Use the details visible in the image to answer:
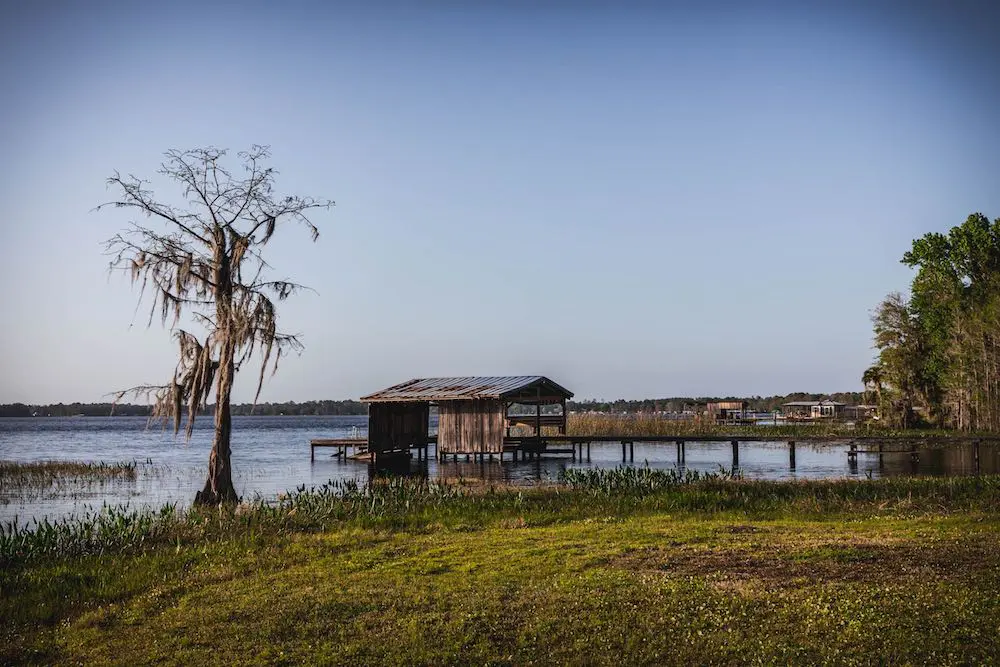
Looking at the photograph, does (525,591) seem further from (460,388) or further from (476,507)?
(460,388)

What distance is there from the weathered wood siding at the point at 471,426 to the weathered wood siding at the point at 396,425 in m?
2.20

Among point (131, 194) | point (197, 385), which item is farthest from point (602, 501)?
point (131, 194)

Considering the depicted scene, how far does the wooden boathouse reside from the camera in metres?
39.8

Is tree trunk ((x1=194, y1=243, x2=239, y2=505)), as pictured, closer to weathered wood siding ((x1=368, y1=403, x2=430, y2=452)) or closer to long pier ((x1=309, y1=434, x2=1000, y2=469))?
weathered wood siding ((x1=368, y1=403, x2=430, y2=452))

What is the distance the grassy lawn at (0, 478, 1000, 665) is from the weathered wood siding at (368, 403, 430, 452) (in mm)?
21667

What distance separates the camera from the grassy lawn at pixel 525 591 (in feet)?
28.3

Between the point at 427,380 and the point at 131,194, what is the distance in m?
24.3

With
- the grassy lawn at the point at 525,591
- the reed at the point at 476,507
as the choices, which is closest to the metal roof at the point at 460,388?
the reed at the point at 476,507

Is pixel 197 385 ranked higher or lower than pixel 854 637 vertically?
higher

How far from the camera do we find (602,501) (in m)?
20.6

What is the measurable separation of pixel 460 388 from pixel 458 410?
1.20m

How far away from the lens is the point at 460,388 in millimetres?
41812

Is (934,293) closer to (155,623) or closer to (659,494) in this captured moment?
(659,494)

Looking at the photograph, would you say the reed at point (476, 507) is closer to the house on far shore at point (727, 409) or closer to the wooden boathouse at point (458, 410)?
the wooden boathouse at point (458, 410)
